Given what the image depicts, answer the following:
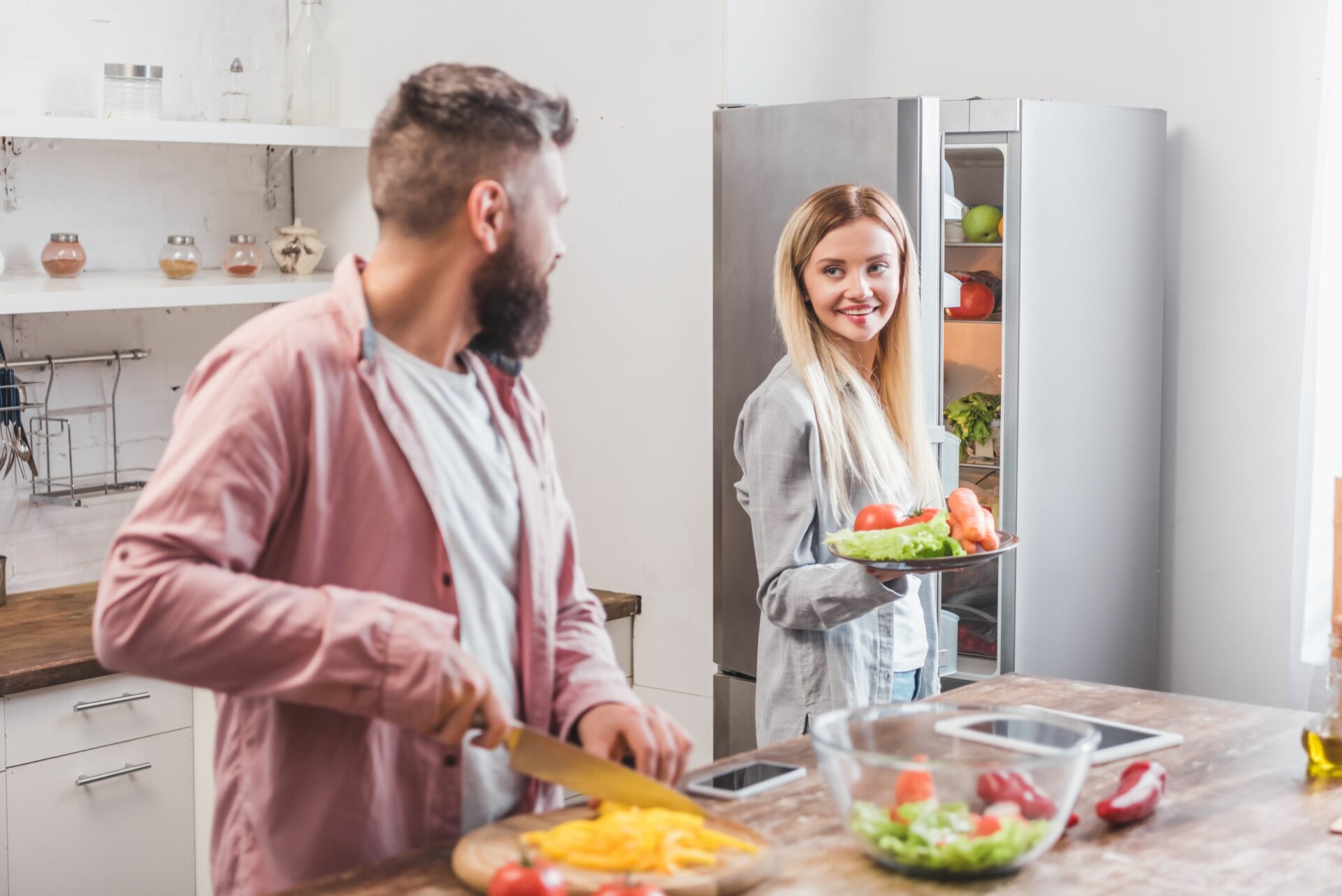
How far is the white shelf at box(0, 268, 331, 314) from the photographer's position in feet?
9.20

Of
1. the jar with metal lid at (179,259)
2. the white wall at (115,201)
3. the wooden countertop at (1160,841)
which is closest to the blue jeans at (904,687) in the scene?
the wooden countertop at (1160,841)

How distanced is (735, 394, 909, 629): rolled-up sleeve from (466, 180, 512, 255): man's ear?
0.98 meters

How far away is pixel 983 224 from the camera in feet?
9.78

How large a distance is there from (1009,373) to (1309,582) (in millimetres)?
764

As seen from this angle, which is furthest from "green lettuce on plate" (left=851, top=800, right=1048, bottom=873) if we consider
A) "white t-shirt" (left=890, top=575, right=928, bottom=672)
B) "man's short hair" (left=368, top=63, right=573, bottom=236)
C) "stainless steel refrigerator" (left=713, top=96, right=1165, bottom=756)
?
"stainless steel refrigerator" (left=713, top=96, right=1165, bottom=756)

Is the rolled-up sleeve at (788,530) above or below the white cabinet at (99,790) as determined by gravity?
above

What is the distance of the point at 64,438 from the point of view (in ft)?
10.5

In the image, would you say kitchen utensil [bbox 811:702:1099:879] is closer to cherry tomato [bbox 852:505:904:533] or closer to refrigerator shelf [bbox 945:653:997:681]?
cherry tomato [bbox 852:505:904:533]

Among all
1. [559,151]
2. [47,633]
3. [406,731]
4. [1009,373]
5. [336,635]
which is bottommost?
[47,633]

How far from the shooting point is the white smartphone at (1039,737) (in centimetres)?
152

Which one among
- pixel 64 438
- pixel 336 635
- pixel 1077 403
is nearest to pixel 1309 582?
pixel 1077 403

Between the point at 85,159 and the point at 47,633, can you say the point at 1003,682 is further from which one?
the point at 85,159

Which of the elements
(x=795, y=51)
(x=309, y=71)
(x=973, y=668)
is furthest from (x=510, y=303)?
(x=309, y=71)

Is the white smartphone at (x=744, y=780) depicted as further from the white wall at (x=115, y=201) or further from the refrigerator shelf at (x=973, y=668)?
the white wall at (x=115, y=201)
